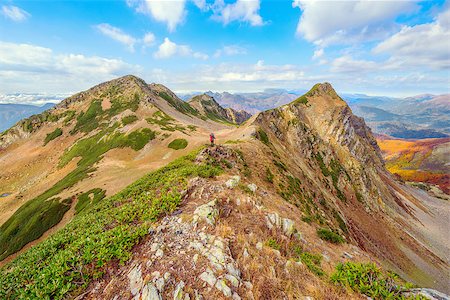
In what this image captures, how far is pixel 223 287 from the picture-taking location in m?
9.10

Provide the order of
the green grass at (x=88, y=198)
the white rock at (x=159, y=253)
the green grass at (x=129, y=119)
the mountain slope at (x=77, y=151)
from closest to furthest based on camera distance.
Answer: the white rock at (x=159, y=253), the green grass at (x=88, y=198), the mountain slope at (x=77, y=151), the green grass at (x=129, y=119)

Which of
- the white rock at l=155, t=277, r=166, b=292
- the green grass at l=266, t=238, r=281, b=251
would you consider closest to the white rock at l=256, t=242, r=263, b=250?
the green grass at l=266, t=238, r=281, b=251

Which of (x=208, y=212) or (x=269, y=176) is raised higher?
(x=208, y=212)

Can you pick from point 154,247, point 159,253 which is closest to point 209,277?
point 159,253

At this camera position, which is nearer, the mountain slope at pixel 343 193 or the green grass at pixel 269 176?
the green grass at pixel 269 176

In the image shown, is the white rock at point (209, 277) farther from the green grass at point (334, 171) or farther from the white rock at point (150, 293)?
the green grass at point (334, 171)

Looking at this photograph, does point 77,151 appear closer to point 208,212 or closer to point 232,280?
point 208,212

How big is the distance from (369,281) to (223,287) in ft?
22.8

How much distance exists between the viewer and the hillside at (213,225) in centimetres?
1010

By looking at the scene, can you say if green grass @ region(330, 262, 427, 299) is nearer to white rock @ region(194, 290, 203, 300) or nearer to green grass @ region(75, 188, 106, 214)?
white rock @ region(194, 290, 203, 300)

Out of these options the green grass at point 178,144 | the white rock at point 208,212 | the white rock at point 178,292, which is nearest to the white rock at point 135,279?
the white rock at point 178,292

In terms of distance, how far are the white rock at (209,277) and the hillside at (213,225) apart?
0.06m

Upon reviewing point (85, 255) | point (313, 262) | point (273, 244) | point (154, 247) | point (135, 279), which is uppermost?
point (154, 247)

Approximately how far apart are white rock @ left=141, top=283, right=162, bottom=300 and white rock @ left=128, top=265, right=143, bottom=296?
25.1 inches
